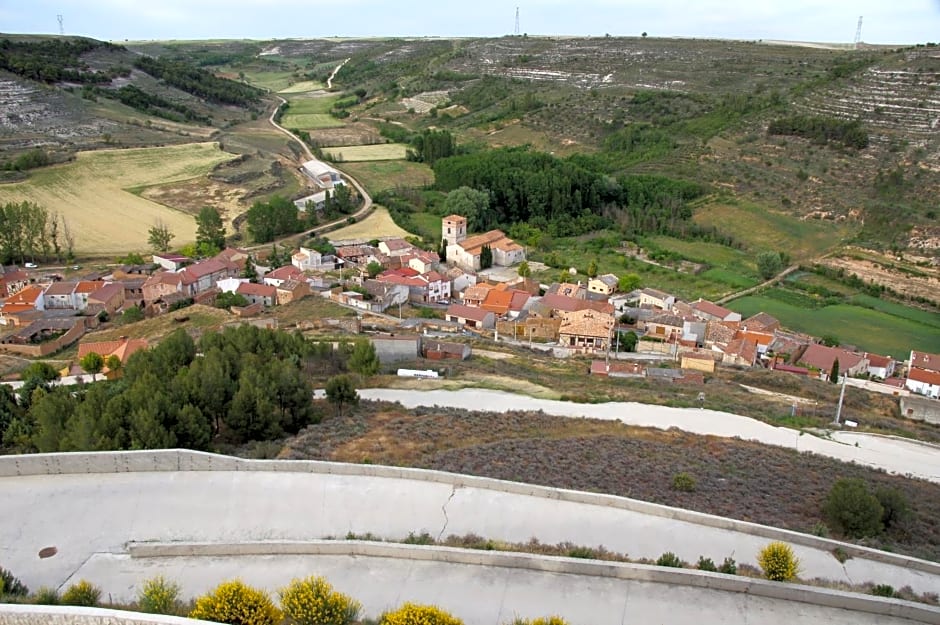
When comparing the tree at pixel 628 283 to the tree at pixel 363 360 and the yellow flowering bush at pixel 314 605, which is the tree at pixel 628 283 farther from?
the yellow flowering bush at pixel 314 605

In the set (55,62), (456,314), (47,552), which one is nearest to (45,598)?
(47,552)

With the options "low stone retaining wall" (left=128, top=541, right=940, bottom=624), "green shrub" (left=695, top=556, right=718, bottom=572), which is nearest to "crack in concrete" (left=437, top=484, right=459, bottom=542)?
"low stone retaining wall" (left=128, top=541, right=940, bottom=624)

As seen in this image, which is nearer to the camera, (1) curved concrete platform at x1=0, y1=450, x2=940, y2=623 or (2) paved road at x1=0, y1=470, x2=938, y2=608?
(1) curved concrete platform at x1=0, y1=450, x2=940, y2=623

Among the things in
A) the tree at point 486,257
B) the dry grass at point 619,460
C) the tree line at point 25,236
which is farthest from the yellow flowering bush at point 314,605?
the tree line at point 25,236

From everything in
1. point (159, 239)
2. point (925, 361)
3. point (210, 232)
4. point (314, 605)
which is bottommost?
point (925, 361)

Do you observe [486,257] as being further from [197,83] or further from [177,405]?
[197,83]

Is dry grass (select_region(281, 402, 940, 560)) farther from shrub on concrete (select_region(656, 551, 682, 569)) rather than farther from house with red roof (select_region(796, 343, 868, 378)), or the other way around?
house with red roof (select_region(796, 343, 868, 378))
